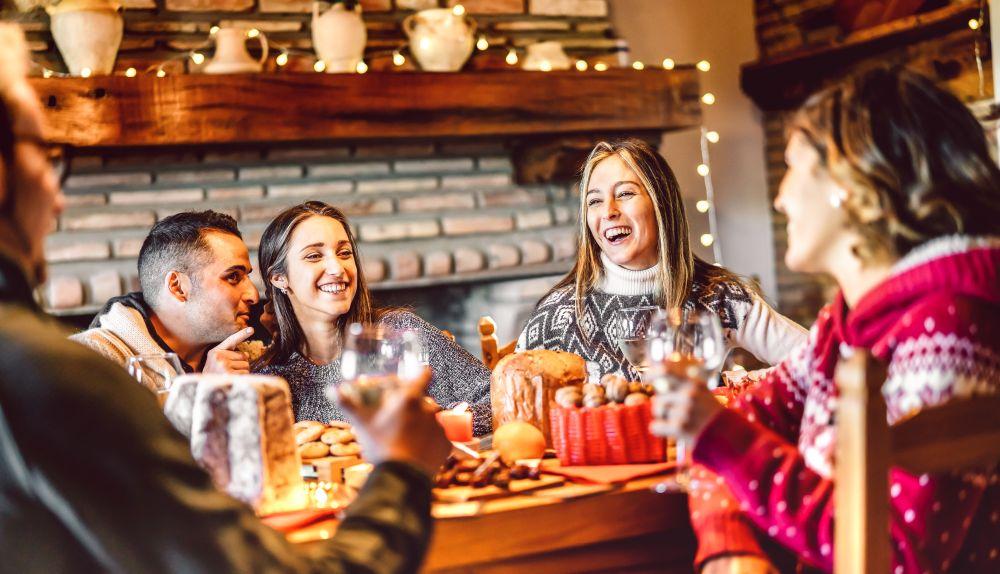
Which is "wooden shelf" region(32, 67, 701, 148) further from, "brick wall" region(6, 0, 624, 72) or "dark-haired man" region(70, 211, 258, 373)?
"dark-haired man" region(70, 211, 258, 373)

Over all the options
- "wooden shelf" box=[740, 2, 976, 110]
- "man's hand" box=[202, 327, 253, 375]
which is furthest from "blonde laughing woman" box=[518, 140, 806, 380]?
"wooden shelf" box=[740, 2, 976, 110]

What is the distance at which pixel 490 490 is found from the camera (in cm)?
160

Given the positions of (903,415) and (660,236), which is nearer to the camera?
(903,415)

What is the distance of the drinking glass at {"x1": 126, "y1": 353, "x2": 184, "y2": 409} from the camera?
1.56m

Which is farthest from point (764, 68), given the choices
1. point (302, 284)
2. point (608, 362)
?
point (302, 284)

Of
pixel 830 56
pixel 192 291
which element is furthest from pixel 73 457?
pixel 830 56

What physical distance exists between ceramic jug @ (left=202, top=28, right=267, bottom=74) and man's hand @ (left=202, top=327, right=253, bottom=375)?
4.05 ft

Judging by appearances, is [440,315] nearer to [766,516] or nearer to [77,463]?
[766,516]

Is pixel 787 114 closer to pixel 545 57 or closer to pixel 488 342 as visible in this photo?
pixel 545 57

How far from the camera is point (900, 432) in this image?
1.18m

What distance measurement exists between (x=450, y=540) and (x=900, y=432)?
2.04 ft

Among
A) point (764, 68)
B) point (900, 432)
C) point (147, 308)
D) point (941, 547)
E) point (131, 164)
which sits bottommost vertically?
point (941, 547)

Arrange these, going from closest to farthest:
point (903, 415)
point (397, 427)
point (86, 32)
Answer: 1. point (397, 427)
2. point (903, 415)
3. point (86, 32)

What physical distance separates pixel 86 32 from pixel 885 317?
285cm
